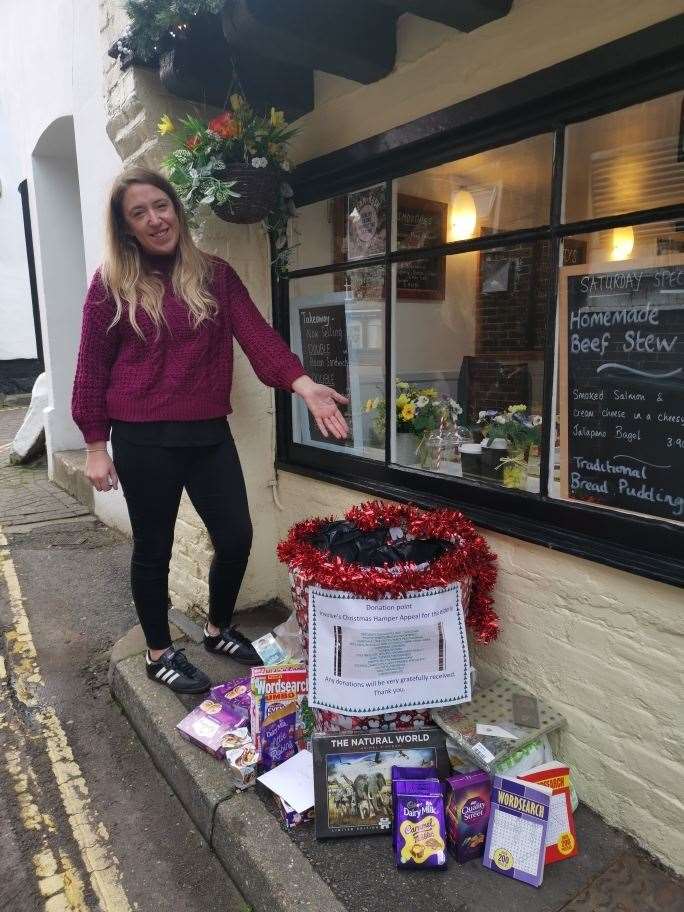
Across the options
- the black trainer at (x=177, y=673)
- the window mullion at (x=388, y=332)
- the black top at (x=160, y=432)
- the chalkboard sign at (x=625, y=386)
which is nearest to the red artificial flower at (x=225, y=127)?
the window mullion at (x=388, y=332)

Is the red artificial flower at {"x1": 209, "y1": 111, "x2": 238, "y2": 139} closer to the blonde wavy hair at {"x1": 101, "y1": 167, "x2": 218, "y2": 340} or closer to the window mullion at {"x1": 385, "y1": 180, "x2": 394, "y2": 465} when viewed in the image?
the blonde wavy hair at {"x1": 101, "y1": 167, "x2": 218, "y2": 340}

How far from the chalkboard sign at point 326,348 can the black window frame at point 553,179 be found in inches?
12.0

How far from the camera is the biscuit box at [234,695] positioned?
2.52m

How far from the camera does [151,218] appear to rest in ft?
7.77

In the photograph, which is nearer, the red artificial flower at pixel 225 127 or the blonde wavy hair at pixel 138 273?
the blonde wavy hair at pixel 138 273

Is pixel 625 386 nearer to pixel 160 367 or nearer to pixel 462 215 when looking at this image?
pixel 462 215

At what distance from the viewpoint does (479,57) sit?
2162 millimetres

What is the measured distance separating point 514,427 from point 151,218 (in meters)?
1.69

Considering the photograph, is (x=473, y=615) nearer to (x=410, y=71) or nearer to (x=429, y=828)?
(x=429, y=828)

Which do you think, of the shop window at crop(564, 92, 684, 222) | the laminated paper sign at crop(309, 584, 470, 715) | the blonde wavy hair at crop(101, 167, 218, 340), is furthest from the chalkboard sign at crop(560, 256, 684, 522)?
the blonde wavy hair at crop(101, 167, 218, 340)

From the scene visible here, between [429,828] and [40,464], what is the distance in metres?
6.95

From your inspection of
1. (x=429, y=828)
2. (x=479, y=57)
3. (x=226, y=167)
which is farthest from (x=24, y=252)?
(x=429, y=828)

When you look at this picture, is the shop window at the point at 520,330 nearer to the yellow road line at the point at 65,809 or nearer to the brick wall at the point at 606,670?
the brick wall at the point at 606,670

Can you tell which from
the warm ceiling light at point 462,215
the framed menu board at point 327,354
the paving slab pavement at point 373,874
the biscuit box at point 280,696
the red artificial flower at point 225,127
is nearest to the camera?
the paving slab pavement at point 373,874
